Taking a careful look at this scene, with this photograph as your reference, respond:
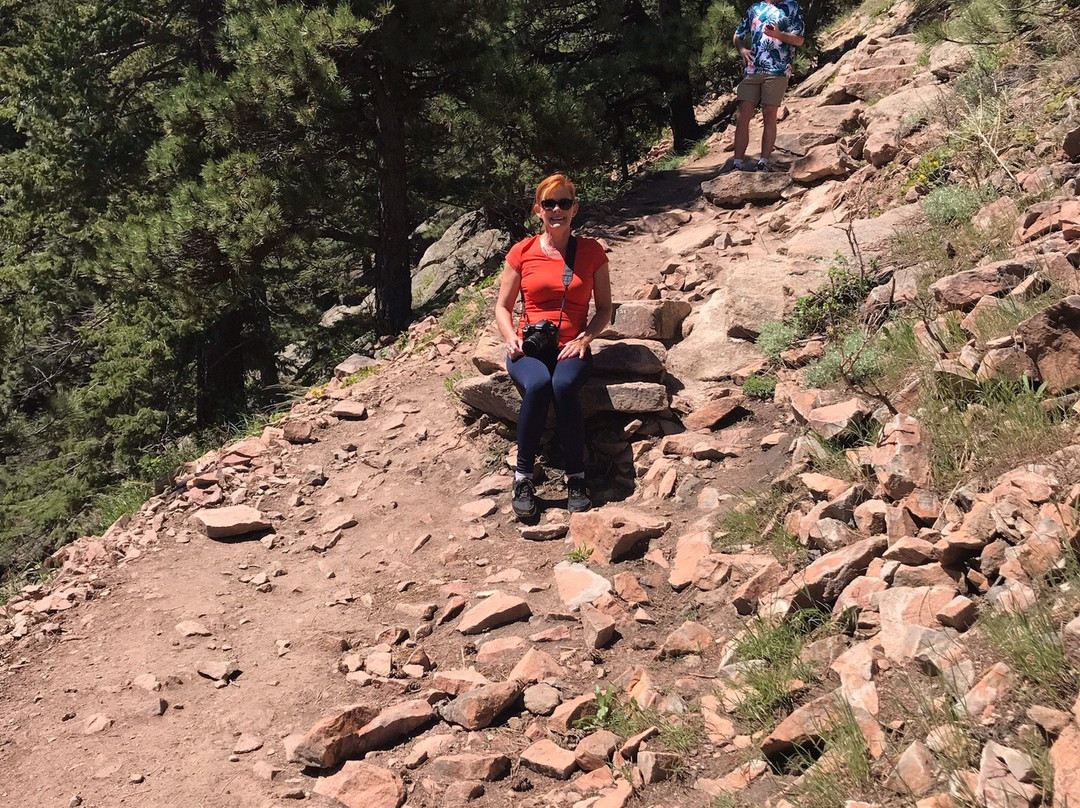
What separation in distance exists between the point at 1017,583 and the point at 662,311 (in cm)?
360

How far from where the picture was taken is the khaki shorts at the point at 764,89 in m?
7.93

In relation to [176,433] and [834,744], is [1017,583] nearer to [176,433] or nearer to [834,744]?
[834,744]

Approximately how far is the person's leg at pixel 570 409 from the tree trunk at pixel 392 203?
497cm

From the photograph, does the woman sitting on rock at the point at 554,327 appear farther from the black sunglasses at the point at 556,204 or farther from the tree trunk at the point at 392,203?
the tree trunk at the point at 392,203

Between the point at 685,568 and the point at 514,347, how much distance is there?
5.51 ft

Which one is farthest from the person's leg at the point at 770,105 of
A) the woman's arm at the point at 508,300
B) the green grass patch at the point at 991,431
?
the green grass patch at the point at 991,431

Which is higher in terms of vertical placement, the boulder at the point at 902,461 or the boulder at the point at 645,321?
the boulder at the point at 902,461

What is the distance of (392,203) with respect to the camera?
32.3 feet

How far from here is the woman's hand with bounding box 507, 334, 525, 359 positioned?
525 cm

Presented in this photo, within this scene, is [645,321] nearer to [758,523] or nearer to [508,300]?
[508,300]

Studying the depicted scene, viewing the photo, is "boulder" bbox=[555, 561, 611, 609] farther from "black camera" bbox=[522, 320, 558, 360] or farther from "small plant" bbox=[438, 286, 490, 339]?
"small plant" bbox=[438, 286, 490, 339]

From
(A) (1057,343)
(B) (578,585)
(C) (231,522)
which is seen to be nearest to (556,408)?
(B) (578,585)

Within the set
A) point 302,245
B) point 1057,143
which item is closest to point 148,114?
point 302,245

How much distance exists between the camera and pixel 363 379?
767 centimetres
